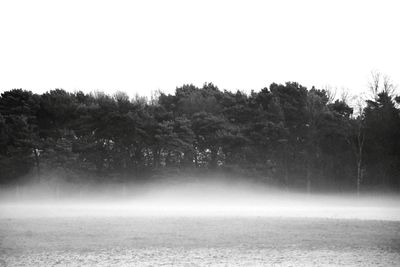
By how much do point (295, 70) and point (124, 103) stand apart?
24.2 m

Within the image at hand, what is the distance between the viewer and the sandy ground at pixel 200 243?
12.1 metres

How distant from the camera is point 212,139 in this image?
51.6m

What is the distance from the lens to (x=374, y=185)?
5053cm

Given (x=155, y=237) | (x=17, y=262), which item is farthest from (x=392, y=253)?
(x=17, y=262)

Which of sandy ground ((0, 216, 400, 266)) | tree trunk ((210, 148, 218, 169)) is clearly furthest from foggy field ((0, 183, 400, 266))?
tree trunk ((210, 148, 218, 169))

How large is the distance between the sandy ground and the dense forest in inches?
1095

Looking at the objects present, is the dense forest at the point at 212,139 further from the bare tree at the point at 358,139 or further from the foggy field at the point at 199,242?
the foggy field at the point at 199,242

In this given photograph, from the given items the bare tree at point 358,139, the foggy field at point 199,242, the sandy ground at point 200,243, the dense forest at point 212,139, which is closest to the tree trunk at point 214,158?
the dense forest at point 212,139

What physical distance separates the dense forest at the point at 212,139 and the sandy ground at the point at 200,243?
27802mm

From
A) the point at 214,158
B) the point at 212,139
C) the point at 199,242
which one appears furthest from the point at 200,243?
the point at 214,158

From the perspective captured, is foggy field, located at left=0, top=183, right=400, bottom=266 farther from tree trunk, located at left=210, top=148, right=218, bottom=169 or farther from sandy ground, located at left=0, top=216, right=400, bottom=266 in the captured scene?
tree trunk, located at left=210, top=148, right=218, bottom=169

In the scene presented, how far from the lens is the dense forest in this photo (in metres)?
49.7

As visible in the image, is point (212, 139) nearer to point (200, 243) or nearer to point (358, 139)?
point (358, 139)

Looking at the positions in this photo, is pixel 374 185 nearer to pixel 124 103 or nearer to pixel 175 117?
pixel 175 117
